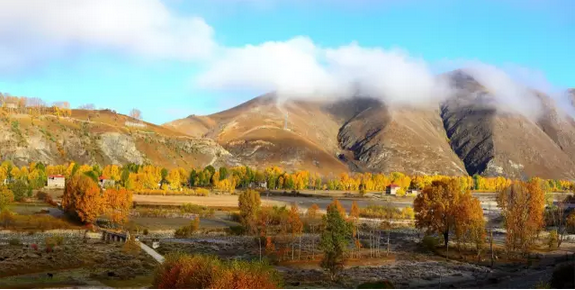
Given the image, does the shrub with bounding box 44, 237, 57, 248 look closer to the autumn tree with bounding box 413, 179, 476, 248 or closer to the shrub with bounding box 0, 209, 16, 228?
the shrub with bounding box 0, 209, 16, 228

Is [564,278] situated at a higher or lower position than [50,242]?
higher

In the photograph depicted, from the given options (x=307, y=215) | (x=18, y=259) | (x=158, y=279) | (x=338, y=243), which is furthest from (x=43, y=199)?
(x=158, y=279)

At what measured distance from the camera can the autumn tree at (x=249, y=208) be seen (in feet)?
323

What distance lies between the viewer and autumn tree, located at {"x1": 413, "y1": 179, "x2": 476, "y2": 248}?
84312mm

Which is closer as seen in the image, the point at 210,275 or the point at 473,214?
the point at 210,275

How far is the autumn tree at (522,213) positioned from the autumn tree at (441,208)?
24.2 feet

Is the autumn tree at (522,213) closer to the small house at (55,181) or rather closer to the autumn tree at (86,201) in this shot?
the autumn tree at (86,201)

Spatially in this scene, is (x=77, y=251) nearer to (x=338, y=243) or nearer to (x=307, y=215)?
(x=338, y=243)

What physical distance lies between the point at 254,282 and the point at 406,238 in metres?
72.7

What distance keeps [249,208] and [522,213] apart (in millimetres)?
47475

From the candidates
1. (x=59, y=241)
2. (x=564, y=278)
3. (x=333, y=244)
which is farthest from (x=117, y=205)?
(x=564, y=278)

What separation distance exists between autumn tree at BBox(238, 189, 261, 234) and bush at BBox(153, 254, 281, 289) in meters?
61.1

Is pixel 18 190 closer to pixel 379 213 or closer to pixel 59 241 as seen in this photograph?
pixel 59 241

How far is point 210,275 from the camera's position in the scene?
3369cm
